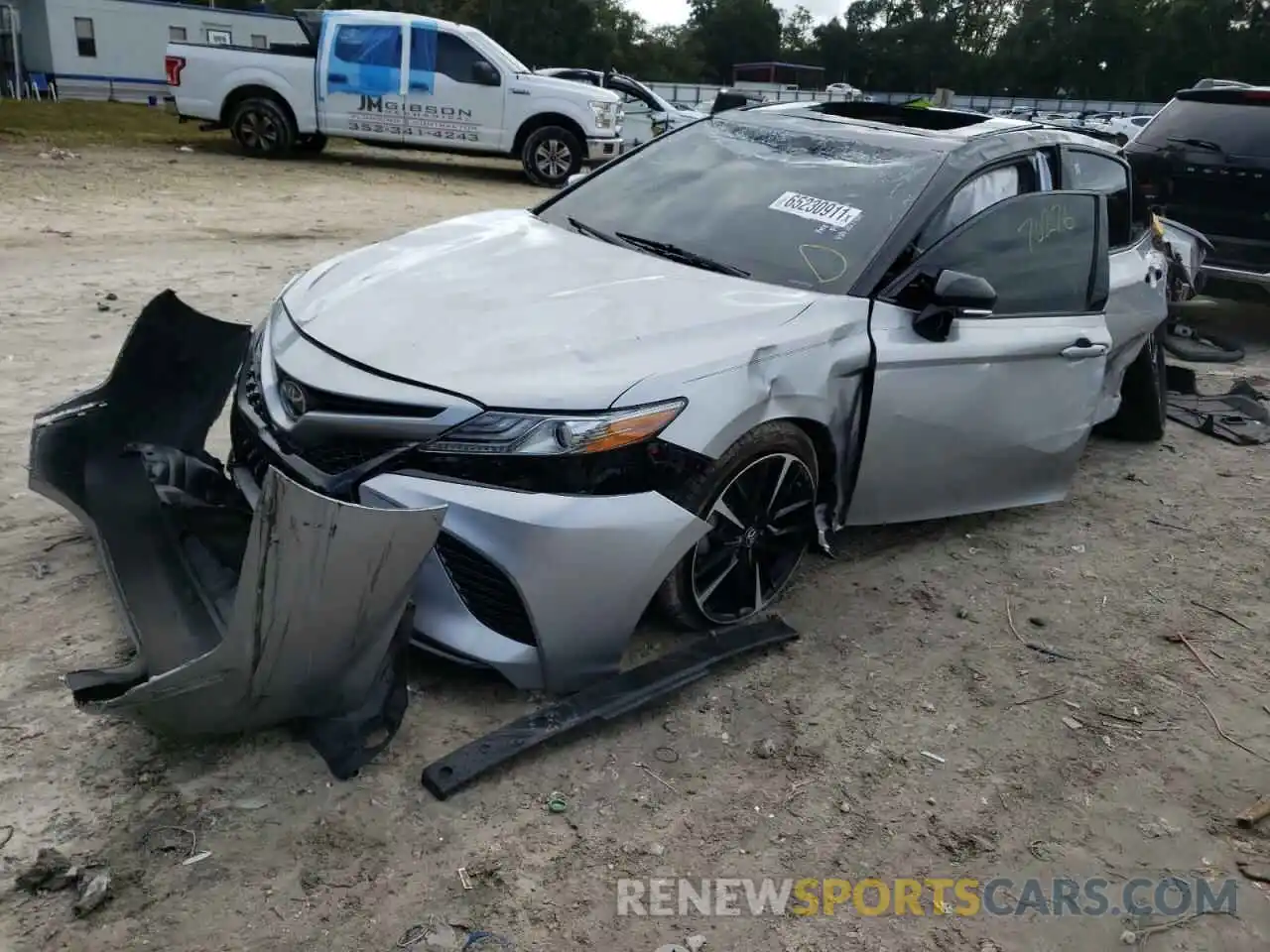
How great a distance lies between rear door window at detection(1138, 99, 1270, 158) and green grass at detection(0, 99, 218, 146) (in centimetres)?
1324

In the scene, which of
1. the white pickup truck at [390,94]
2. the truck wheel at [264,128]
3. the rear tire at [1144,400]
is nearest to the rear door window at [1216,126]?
the rear tire at [1144,400]

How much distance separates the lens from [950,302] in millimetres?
3539

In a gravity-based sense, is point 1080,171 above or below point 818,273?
above

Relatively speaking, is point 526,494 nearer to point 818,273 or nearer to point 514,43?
point 818,273

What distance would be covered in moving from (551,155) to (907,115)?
10.9 metres

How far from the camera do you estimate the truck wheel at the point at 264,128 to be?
14.2m

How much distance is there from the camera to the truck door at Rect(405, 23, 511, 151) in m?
14.0

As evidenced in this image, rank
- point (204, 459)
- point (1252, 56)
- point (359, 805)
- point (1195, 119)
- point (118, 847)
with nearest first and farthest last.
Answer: point (118, 847)
point (359, 805)
point (204, 459)
point (1195, 119)
point (1252, 56)

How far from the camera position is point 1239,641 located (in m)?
3.86

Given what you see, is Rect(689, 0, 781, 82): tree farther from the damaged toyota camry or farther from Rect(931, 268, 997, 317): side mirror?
Rect(931, 268, 997, 317): side mirror

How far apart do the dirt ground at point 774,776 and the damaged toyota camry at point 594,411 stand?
23 centimetres

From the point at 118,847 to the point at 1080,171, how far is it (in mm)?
4486

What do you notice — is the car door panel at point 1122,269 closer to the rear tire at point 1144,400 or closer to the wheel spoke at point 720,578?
the rear tire at point 1144,400

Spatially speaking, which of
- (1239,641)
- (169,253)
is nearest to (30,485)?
(1239,641)
